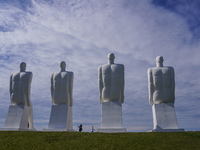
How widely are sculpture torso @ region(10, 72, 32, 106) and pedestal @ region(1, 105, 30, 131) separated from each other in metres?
0.41

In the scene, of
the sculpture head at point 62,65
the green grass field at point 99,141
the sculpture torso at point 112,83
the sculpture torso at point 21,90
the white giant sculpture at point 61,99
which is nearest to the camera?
the green grass field at point 99,141

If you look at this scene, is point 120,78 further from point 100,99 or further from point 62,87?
point 62,87

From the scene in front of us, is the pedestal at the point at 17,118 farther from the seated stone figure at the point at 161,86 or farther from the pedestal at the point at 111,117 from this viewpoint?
the seated stone figure at the point at 161,86

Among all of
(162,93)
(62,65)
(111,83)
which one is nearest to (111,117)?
(111,83)

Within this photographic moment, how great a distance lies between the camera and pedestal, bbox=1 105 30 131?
723 inches

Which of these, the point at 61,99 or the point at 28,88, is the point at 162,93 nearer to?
the point at 61,99

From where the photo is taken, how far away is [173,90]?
58.0 ft

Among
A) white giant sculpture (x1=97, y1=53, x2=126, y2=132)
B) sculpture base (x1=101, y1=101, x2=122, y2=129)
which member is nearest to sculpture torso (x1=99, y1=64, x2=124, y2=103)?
white giant sculpture (x1=97, y1=53, x2=126, y2=132)

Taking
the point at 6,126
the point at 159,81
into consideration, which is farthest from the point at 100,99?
the point at 6,126

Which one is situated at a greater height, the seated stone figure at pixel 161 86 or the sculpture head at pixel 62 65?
the sculpture head at pixel 62 65

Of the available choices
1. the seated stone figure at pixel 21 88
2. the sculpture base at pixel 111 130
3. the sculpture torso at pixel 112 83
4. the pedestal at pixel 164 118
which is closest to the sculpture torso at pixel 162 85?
the pedestal at pixel 164 118

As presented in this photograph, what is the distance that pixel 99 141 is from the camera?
12.8 metres

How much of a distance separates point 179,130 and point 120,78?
542 centimetres

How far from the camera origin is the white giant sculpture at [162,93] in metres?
17.1
